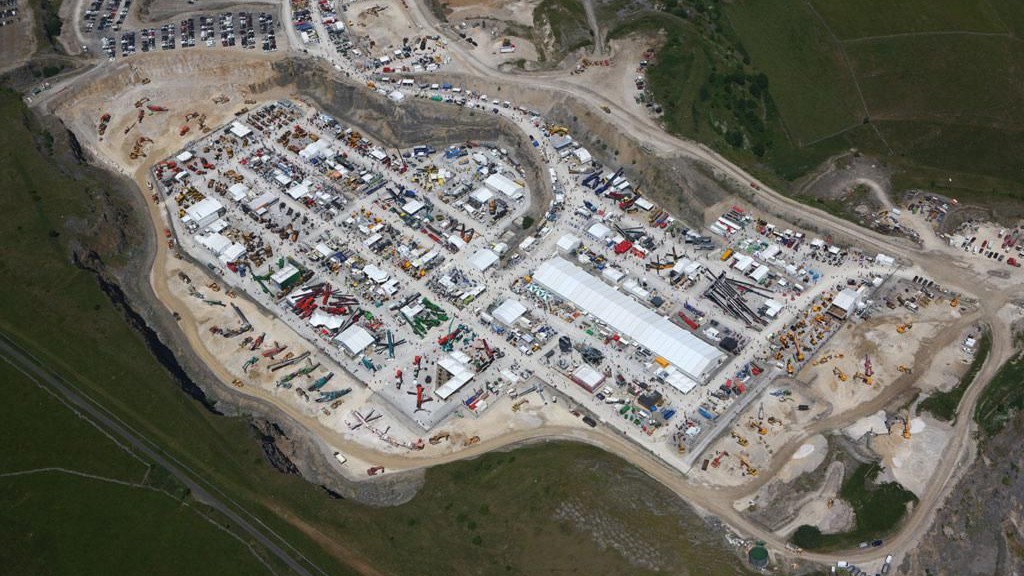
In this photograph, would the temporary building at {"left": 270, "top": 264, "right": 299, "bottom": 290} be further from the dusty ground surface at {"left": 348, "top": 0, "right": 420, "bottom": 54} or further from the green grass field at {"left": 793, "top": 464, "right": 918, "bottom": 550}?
the green grass field at {"left": 793, "top": 464, "right": 918, "bottom": 550}

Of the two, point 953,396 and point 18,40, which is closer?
point 953,396

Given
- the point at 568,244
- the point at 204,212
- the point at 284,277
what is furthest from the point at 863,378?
the point at 204,212

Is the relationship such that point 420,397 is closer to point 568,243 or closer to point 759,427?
point 568,243

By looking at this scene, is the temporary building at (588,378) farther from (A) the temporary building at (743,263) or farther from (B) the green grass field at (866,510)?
(B) the green grass field at (866,510)

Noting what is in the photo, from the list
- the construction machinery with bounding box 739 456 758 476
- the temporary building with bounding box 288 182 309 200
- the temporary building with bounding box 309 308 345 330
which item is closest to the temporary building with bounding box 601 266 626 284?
the construction machinery with bounding box 739 456 758 476

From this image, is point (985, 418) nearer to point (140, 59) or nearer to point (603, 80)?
point (603, 80)

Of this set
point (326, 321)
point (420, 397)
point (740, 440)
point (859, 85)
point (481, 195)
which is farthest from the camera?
point (859, 85)

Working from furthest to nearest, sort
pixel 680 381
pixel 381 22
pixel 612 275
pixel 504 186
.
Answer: pixel 381 22, pixel 504 186, pixel 612 275, pixel 680 381
